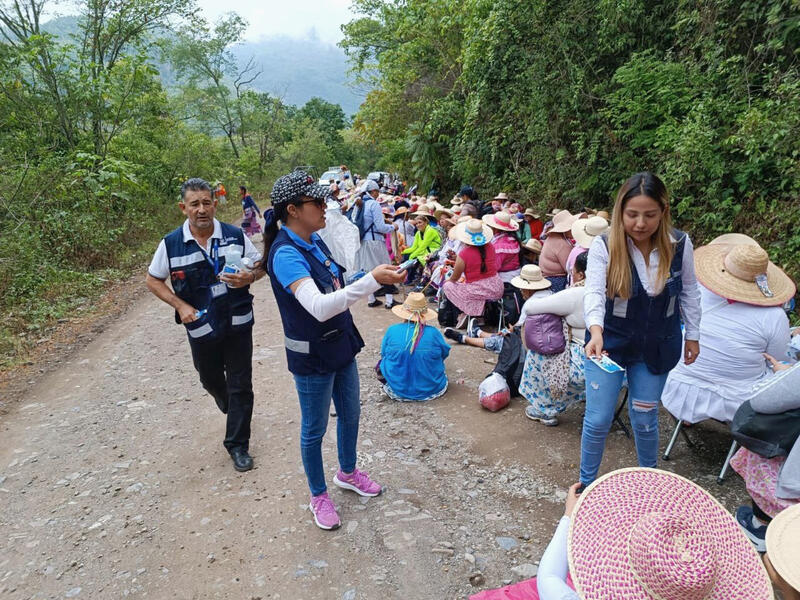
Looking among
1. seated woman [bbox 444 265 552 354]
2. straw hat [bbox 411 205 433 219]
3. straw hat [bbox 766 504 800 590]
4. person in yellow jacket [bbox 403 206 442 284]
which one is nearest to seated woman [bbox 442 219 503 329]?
seated woman [bbox 444 265 552 354]

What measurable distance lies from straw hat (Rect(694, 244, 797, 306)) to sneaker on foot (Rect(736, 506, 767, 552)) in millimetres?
1238

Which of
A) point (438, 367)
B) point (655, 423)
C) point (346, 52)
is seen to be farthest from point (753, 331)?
point (346, 52)

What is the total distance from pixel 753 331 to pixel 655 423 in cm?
101

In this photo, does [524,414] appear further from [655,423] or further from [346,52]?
[346,52]

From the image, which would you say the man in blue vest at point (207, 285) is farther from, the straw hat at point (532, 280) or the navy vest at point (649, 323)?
the straw hat at point (532, 280)

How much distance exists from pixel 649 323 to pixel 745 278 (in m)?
1.13

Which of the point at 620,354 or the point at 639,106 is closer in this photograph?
the point at 620,354

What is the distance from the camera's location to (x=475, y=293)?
608 centimetres

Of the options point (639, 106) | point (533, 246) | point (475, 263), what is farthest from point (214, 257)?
point (639, 106)

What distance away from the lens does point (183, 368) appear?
5.66 metres

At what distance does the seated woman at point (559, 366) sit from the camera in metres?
3.87

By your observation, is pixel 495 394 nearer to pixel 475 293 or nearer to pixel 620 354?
pixel 620 354

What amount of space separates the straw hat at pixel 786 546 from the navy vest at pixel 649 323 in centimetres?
130

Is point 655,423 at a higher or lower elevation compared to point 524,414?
higher
